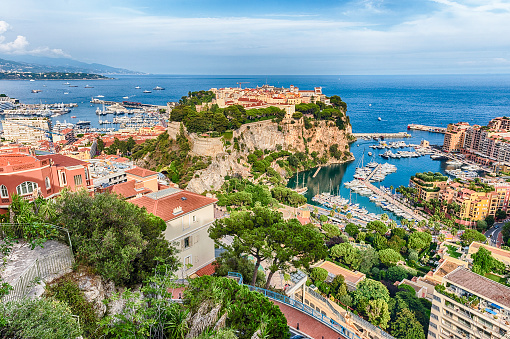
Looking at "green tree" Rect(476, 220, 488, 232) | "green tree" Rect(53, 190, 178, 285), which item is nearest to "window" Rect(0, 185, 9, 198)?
"green tree" Rect(53, 190, 178, 285)

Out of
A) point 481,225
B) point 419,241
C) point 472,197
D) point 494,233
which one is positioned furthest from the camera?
point 472,197

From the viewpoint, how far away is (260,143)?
39625 mm

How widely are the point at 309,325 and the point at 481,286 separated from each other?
9162mm

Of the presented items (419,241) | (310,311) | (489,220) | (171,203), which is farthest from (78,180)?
(489,220)

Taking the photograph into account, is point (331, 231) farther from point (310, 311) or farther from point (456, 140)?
point (456, 140)

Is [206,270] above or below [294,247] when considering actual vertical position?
below

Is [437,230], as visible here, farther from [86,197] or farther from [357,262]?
[86,197]

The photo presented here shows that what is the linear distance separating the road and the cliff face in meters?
21.6

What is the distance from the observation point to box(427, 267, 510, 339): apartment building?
Result: 11.5 m

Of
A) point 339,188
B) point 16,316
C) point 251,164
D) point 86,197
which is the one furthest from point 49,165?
point 339,188

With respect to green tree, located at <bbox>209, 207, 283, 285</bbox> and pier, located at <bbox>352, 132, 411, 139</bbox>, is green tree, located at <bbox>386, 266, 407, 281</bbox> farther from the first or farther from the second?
pier, located at <bbox>352, 132, 411, 139</bbox>

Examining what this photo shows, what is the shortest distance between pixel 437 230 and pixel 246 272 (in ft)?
70.4

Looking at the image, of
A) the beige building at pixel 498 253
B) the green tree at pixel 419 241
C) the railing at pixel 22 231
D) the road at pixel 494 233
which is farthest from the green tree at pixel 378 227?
the railing at pixel 22 231

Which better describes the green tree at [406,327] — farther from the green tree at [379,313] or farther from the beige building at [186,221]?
the beige building at [186,221]
